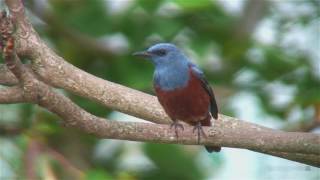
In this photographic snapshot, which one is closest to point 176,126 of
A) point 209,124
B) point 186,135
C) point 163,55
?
point 186,135

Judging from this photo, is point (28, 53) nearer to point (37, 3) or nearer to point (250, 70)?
point (37, 3)

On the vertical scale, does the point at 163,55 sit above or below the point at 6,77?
above

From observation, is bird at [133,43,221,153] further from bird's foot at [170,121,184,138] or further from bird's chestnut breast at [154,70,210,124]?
bird's foot at [170,121,184,138]

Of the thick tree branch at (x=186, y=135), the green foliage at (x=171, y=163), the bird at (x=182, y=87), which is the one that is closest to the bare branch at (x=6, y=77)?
the thick tree branch at (x=186, y=135)

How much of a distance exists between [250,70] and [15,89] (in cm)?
225

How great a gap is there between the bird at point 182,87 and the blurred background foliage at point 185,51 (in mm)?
663

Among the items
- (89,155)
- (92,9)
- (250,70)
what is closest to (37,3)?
(92,9)

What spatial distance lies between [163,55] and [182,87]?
0.56 feet

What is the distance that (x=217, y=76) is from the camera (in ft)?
15.6

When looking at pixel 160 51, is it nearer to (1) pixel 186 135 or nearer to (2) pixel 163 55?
(2) pixel 163 55

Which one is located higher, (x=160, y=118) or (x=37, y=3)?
(x=37, y=3)

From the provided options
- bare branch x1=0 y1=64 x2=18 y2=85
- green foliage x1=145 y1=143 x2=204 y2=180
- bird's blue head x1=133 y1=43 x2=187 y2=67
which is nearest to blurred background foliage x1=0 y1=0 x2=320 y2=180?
green foliage x1=145 y1=143 x2=204 y2=180

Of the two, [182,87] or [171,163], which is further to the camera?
[171,163]

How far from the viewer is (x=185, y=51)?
451cm
